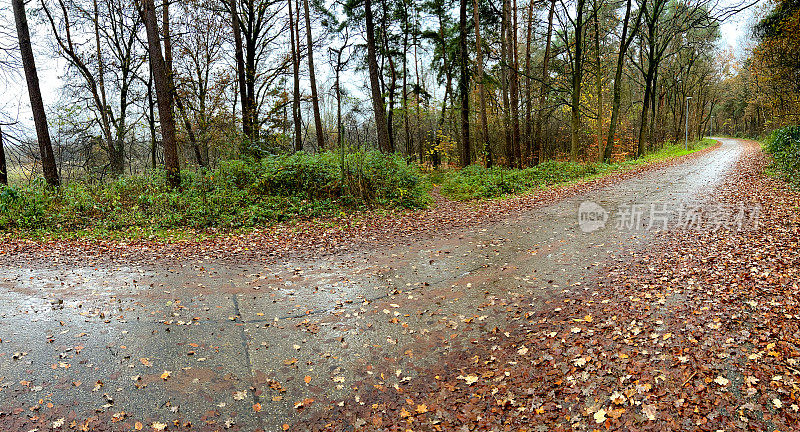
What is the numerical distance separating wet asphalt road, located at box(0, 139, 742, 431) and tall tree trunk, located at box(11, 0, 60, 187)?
22.2 feet

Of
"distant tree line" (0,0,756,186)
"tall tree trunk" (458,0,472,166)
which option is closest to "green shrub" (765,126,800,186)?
"distant tree line" (0,0,756,186)

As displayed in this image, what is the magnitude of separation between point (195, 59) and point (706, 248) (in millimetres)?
18623

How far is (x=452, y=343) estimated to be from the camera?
4781 millimetres

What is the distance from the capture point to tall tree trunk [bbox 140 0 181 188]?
450 inches

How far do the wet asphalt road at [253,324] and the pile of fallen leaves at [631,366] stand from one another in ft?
1.16

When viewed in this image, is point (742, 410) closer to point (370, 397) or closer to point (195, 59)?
point (370, 397)

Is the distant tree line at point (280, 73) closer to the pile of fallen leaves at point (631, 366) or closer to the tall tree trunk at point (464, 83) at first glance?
the tall tree trunk at point (464, 83)

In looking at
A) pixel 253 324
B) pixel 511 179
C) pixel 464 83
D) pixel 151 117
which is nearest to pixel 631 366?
pixel 253 324

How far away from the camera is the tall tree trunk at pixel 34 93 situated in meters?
11.5

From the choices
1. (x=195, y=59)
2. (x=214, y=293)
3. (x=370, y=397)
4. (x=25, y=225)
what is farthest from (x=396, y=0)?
(x=370, y=397)

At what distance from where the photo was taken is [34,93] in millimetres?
11852

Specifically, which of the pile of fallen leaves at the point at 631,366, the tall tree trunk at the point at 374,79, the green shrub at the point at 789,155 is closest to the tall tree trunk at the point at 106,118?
the tall tree trunk at the point at 374,79

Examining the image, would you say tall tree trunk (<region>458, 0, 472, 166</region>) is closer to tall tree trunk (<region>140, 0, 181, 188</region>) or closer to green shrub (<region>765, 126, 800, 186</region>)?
green shrub (<region>765, 126, 800, 186</region>)

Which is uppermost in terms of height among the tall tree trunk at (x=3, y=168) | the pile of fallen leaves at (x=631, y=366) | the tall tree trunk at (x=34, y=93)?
the tall tree trunk at (x=34, y=93)
